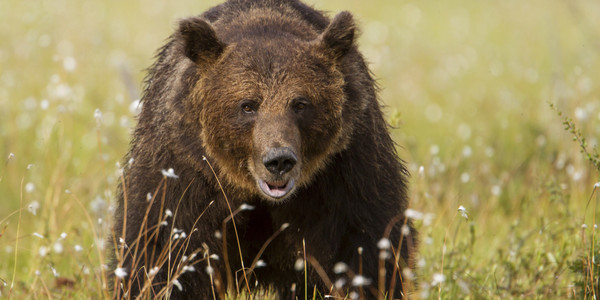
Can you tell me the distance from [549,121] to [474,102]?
274 centimetres

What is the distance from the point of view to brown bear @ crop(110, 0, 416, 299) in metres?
4.44

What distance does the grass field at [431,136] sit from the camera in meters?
5.50

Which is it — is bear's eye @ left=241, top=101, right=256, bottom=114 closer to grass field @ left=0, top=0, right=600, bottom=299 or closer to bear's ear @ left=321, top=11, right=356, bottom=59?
bear's ear @ left=321, top=11, right=356, bottom=59

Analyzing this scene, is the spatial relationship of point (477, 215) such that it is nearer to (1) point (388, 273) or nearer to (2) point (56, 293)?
(1) point (388, 273)

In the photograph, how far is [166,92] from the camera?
4.75 m

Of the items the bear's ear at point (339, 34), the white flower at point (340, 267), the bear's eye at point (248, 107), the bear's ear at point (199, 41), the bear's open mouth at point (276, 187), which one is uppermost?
the bear's ear at point (339, 34)

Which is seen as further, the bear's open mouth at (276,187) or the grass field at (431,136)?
the grass field at (431,136)

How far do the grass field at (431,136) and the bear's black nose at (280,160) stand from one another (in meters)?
0.74

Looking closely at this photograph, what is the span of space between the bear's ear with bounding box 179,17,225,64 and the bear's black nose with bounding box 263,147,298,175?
73 centimetres

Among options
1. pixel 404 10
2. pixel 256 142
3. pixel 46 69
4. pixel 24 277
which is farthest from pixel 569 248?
pixel 404 10

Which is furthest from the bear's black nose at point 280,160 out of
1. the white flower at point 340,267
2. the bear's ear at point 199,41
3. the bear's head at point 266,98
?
the bear's ear at point 199,41

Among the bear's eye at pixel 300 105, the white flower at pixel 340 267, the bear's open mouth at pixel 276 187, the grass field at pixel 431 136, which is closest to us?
the white flower at pixel 340 267

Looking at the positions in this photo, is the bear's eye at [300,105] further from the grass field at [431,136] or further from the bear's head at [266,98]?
the grass field at [431,136]

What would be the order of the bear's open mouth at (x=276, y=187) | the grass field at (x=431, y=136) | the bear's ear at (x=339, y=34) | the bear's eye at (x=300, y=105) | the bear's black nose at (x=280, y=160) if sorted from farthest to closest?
the grass field at (x=431, y=136)
the bear's ear at (x=339, y=34)
the bear's eye at (x=300, y=105)
the bear's open mouth at (x=276, y=187)
the bear's black nose at (x=280, y=160)
